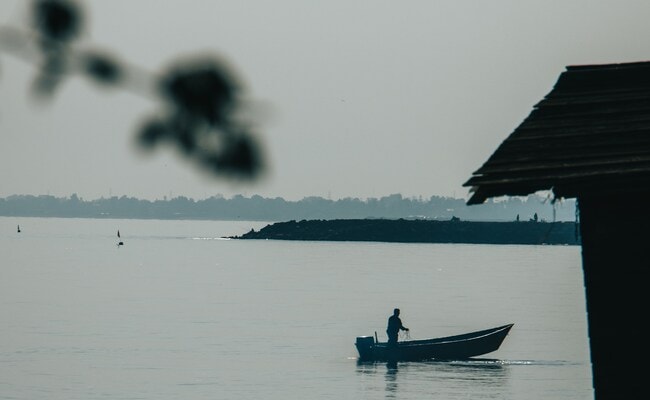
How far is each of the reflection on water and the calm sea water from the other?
0.09m

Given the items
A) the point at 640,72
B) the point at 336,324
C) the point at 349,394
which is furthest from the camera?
the point at 336,324

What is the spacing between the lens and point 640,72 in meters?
12.9

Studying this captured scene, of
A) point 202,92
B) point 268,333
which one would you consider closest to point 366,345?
point 268,333

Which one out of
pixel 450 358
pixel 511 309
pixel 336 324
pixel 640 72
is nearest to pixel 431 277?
pixel 511 309

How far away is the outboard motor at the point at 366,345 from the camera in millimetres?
47375

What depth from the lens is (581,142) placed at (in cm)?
1138

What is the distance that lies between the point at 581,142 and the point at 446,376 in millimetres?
35937

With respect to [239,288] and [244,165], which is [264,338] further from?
[244,165]

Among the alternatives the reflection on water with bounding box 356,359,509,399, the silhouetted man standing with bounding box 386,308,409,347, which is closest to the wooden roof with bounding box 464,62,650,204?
the silhouetted man standing with bounding box 386,308,409,347

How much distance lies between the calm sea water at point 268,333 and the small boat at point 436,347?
0.78m

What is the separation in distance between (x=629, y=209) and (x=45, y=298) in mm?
92976

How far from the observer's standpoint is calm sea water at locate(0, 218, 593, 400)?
147ft

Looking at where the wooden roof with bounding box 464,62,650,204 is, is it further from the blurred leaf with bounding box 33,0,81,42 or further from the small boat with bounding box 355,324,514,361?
the small boat with bounding box 355,324,514,361

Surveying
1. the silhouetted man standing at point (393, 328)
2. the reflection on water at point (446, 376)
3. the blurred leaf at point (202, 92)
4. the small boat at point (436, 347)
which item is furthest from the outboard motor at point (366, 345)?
the blurred leaf at point (202, 92)
